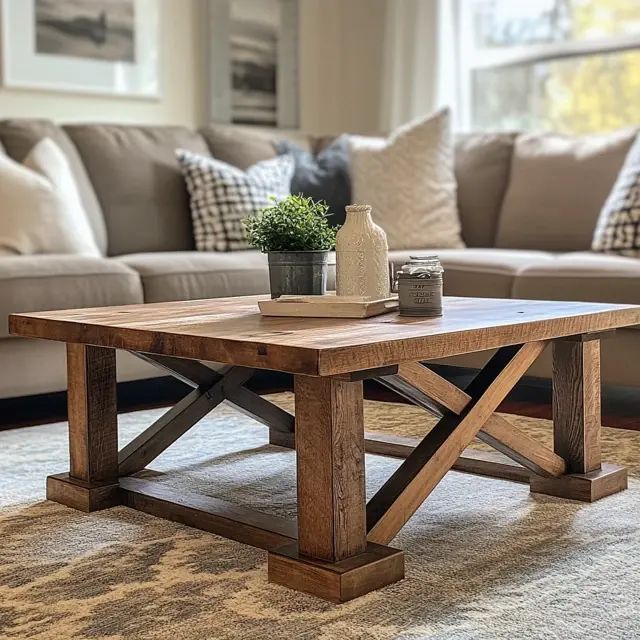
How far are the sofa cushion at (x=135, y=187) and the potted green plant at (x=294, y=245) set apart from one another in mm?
1714

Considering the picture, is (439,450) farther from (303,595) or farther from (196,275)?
(196,275)

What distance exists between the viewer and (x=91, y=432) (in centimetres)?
205

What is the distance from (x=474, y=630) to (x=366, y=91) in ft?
13.4

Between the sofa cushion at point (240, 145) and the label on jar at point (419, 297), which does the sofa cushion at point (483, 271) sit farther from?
the label on jar at point (419, 297)

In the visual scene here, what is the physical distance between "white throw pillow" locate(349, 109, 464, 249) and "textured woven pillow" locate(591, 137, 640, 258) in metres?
0.65

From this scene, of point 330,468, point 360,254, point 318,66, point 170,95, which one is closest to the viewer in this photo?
point 330,468

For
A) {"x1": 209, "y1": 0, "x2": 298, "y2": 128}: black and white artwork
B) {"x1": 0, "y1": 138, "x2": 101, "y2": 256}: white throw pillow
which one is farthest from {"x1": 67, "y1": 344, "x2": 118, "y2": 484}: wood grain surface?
{"x1": 209, "y1": 0, "x2": 298, "y2": 128}: black and white artwork

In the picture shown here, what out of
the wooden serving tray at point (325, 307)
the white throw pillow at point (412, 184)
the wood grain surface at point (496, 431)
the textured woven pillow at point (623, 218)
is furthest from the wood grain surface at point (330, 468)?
the white throw pillow at point (412, 184)

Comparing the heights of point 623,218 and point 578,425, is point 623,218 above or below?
above

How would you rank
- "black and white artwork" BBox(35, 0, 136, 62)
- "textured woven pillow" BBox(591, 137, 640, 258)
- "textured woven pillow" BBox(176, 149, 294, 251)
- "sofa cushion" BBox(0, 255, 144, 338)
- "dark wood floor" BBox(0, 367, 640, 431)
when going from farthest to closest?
"black and white artwork" BBox(35, 0, 136, 62) → "textured woven pillow" BBox(176, 149, 294, 251) → "textured woven pillow" BBox(591, 137, 640, 258) → "dark wood floor" BBox(0, 367, 640, 431) → "sofa cushion" BBox(0, 255, 144, 338)

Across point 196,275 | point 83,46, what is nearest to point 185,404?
point 196,275

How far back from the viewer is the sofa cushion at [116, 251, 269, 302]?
309 centimetres

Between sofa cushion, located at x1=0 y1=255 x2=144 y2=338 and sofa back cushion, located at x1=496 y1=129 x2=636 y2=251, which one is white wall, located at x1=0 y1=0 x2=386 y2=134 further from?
sofa cushion, located at x1=0 y1=255 x2=144 y2=338

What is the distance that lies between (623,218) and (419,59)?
5.96ft
